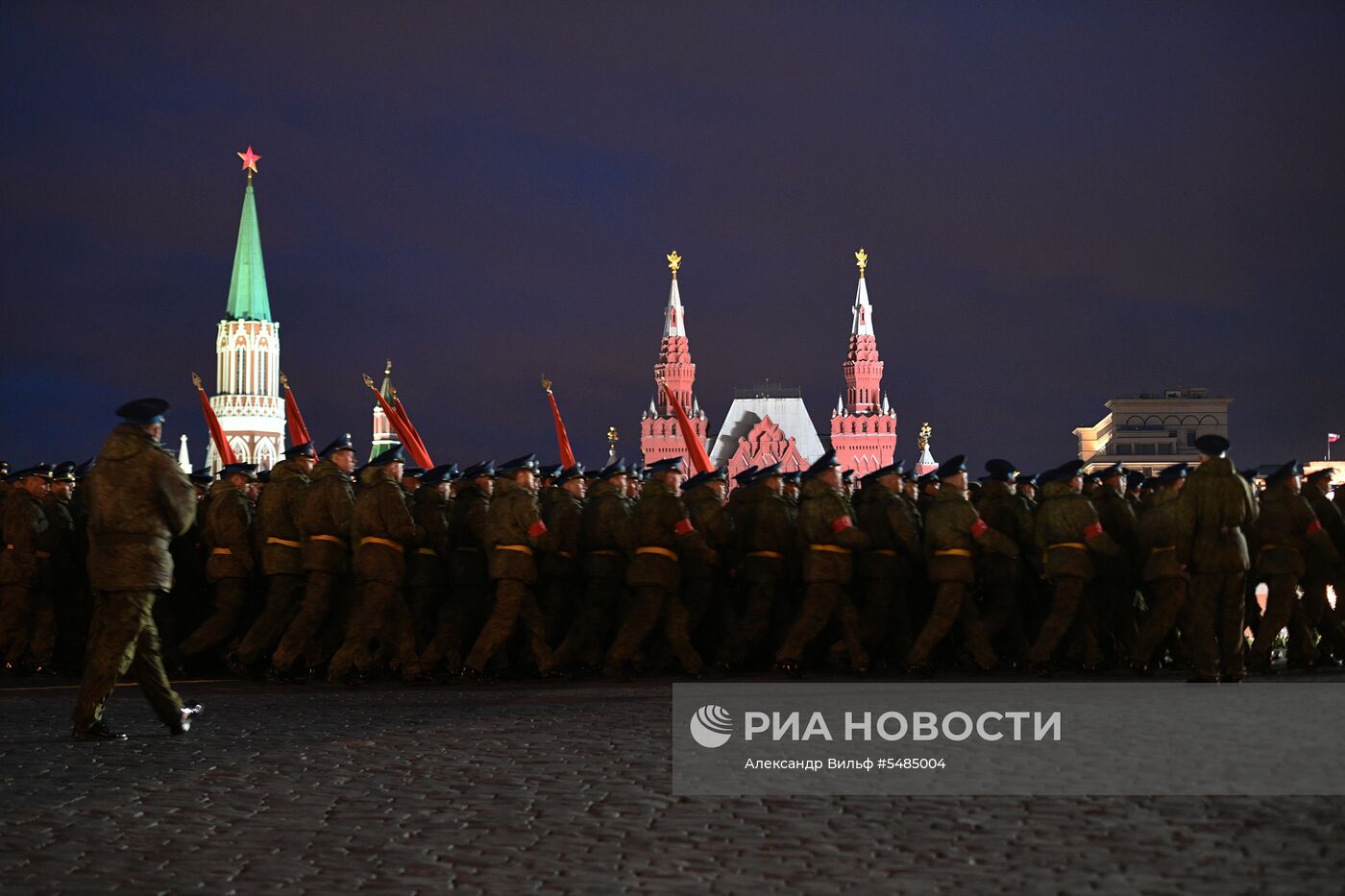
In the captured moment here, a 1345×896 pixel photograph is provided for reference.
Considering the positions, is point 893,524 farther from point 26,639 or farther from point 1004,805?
point 26,639

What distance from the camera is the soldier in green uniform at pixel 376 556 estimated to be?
14.2 metres

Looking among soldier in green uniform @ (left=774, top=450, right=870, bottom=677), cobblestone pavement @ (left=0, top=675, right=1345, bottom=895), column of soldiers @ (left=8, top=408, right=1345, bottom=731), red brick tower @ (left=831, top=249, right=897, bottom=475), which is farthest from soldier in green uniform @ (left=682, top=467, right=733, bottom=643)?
red brick tower @ (left=831, top=249, right=897, bottom=475)

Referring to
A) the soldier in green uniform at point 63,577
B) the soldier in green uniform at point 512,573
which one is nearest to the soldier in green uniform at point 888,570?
the soldier in green uniform at point 512,573

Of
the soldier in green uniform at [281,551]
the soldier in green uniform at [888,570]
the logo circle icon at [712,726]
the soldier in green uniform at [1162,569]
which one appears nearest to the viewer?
the logo circle icon at [712,726]

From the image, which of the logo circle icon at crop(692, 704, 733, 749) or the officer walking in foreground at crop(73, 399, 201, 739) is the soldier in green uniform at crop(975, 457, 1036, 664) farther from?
the officer walking in foreground at crop(73, 399, 201, 739)

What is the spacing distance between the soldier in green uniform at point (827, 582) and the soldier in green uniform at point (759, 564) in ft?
1.73

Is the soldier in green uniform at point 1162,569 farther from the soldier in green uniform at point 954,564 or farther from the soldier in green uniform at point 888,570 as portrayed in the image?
the soldier in green uniform at point 888,570

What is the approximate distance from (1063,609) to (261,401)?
117498 mm

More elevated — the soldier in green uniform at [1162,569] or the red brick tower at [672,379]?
the red brick tower at [672,379]

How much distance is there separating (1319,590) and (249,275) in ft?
394

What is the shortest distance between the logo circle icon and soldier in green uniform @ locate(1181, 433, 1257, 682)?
4.47 metres

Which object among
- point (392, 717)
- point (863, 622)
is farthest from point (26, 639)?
point (863, 622)

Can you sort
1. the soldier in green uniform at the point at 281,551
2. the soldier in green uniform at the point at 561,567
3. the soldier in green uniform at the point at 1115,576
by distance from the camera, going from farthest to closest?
the soldier in green uniform at the point at 561,567 → the soldier in green uniform at the point at 1115,576 → the soldier in green uniform at the point at 281,551

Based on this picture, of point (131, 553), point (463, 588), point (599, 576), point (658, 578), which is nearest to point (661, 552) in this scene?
point (658, 578)
